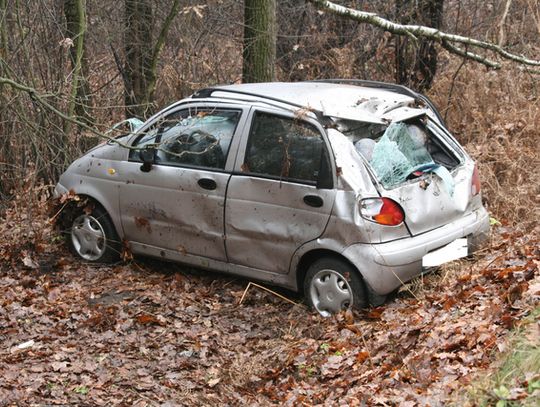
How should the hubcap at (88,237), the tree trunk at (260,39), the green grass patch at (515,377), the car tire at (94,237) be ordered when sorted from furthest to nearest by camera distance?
the tree trunk at (260,39)
the hubcap at (88,237)
the car tire at (94,237)
the green grass patch at (515,377)

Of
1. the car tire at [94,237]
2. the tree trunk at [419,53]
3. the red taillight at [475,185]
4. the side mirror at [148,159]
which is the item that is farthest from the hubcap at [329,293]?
the tree trunk at [419,53]

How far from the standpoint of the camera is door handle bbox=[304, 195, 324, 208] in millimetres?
6656

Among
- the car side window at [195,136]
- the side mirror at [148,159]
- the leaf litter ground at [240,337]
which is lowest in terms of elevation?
the leaf litter ground at [240,337]

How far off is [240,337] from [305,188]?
1.38 m

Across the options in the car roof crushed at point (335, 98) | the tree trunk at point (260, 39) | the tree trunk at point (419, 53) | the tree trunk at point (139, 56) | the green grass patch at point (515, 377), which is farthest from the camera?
the tree trunk at point (419, 53)

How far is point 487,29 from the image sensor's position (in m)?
13.0

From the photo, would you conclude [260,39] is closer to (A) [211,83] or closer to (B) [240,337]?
(A) [211,83]

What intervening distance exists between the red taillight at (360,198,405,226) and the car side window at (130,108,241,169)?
58.8 inches

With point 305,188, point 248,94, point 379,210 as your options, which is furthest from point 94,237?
point 379,210

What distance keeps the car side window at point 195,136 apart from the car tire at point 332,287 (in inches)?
53.5

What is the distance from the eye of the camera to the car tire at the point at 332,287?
661 centimetres

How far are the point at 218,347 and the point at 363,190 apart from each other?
1.76 meters

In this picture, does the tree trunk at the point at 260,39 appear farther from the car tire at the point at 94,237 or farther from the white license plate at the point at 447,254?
the white license plate at the point at 447,254

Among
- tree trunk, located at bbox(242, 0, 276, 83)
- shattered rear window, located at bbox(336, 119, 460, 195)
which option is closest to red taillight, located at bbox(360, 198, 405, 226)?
shattered rear window, located at bbox(336, 119, 460, 195)
